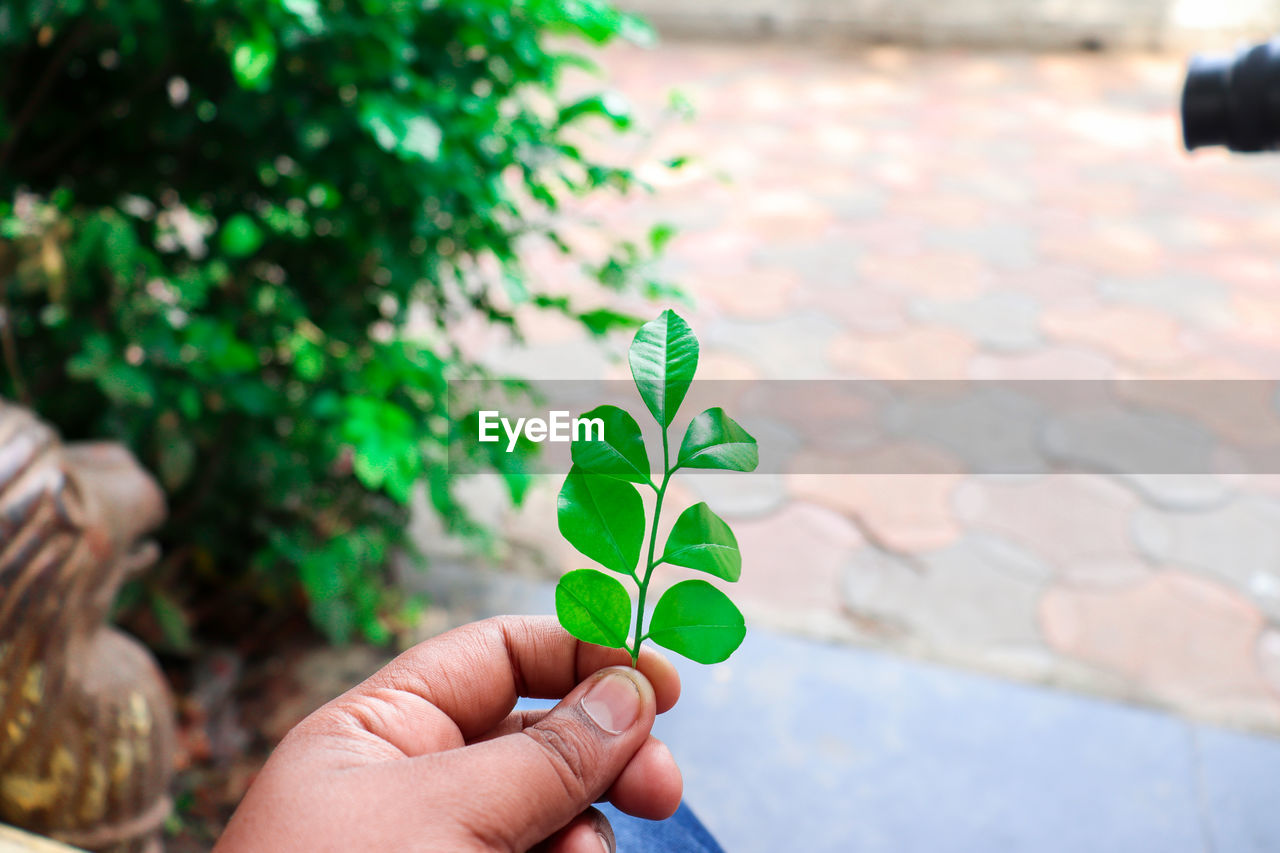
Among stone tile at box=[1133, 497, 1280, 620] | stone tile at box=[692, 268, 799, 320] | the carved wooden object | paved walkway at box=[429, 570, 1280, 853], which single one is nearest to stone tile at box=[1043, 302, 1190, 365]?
stone tile at box=[1133, 497, 1280, 620]

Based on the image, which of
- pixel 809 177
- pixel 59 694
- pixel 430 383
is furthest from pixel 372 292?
pixel 809 177

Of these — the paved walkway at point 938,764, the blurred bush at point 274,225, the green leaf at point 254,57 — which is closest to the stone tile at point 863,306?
the paved walkway at point 938,764

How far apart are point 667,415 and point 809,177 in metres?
2.46

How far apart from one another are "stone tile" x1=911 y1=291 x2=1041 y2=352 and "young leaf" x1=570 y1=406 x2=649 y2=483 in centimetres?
173

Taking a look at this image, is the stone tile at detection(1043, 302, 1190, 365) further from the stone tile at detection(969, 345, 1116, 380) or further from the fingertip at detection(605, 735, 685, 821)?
the fingertip at detection(605, 735, 685, 821)

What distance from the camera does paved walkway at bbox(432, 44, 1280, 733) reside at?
1420mm

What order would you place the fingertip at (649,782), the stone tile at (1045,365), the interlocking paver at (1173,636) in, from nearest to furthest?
1. the fingertip at (649,782)
2. the interlocking paver at (1173,636)
3. the stone tile at (1045,365)

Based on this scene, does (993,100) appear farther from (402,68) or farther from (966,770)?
(402,68)

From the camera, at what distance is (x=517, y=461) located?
104 centimetres

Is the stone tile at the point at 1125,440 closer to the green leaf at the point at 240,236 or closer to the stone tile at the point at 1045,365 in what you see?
the stone tile at the point at 1045,365

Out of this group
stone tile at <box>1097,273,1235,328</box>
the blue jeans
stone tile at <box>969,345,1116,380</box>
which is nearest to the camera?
the blue jeans

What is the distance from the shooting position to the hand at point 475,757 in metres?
0.42

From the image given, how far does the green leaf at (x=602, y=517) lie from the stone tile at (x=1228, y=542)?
135 centimetres

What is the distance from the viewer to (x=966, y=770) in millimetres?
1213
